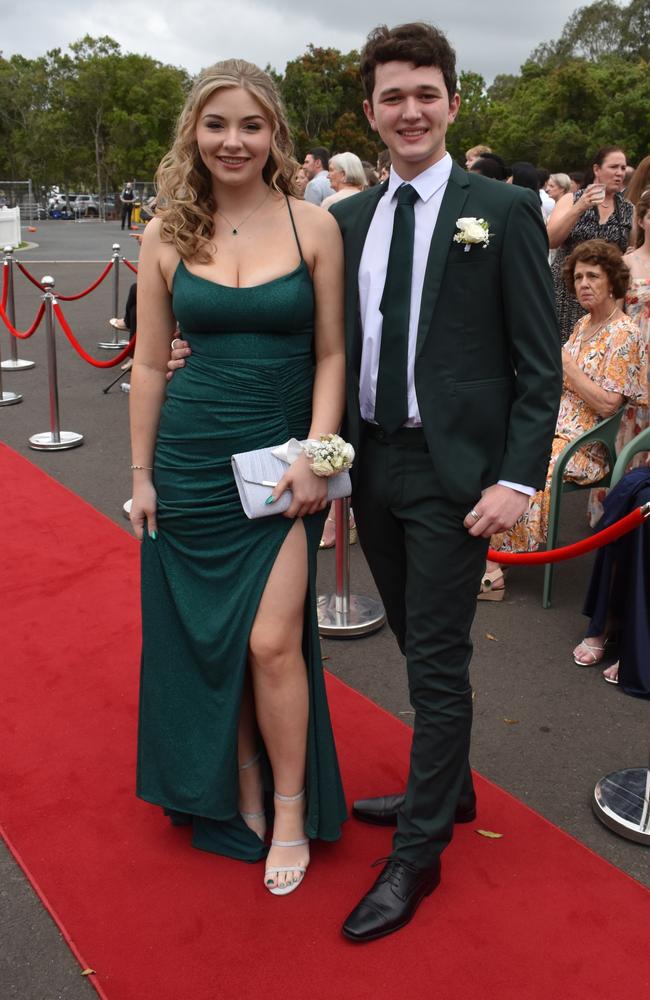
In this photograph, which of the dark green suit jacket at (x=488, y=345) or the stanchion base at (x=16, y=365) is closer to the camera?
the dark green suit jacket at (x=488, y=345)

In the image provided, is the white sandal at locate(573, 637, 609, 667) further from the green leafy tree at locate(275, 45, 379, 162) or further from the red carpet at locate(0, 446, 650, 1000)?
the green leafy tree at locate(275, 45, 379, 162)

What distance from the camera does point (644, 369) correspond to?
496 cm

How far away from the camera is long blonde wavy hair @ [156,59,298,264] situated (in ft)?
8.61

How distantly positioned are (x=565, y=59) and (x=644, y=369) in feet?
283

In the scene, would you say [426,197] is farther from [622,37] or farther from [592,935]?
[622,37]

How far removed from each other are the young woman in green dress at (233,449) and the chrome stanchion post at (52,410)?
201 inches

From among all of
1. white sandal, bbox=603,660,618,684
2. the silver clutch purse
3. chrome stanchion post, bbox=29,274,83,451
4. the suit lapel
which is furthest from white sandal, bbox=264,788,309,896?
chrome stanchion post, bbox=29,274,83,451

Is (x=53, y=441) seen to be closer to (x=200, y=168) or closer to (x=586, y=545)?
(x=200, y=168)

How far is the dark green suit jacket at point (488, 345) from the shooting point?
7.99 feet

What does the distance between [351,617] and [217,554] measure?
80.0 inches

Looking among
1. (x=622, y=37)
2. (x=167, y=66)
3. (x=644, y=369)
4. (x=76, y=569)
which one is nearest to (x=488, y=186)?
(x=644, y=369)

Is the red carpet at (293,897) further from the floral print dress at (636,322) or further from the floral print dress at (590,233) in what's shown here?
the floral print dress at (590,233)

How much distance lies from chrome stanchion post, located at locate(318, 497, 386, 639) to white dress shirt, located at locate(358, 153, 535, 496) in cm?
200

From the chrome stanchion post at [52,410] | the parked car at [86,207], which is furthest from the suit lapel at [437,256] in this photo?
the parked car at [86,207]
